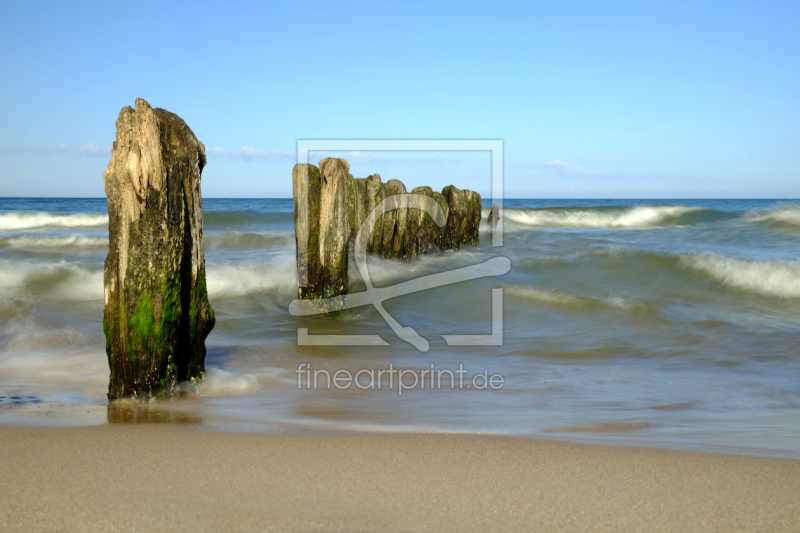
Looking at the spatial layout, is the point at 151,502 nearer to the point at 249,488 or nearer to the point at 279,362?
the point at 249,488

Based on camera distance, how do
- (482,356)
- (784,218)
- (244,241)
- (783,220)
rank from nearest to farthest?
(482,356) → (244,241) → (783,220) → (784,218)

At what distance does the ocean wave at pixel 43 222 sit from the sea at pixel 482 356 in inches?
701

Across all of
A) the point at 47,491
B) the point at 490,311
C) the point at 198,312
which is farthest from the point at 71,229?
the point at 47,491

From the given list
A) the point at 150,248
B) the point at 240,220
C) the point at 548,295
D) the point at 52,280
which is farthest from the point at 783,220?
the point at 150,248

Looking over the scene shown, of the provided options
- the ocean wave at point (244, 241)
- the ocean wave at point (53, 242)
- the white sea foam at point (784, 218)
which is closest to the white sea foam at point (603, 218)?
the white sea foam at point (784, 218)

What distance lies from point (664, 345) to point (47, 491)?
20.6 ft

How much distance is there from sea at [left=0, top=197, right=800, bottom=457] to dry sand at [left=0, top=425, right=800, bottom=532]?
376 mm

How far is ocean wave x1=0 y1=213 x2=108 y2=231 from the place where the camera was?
28156mm

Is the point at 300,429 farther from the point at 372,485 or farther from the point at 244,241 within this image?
the point at 244,241

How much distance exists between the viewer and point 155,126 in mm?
4078

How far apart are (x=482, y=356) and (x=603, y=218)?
97.3 ft

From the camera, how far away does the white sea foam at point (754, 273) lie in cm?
1075

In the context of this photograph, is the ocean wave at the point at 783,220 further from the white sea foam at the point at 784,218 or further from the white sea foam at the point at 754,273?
the white sea foam at the point at 754,273

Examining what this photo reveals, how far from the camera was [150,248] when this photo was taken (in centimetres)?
418
